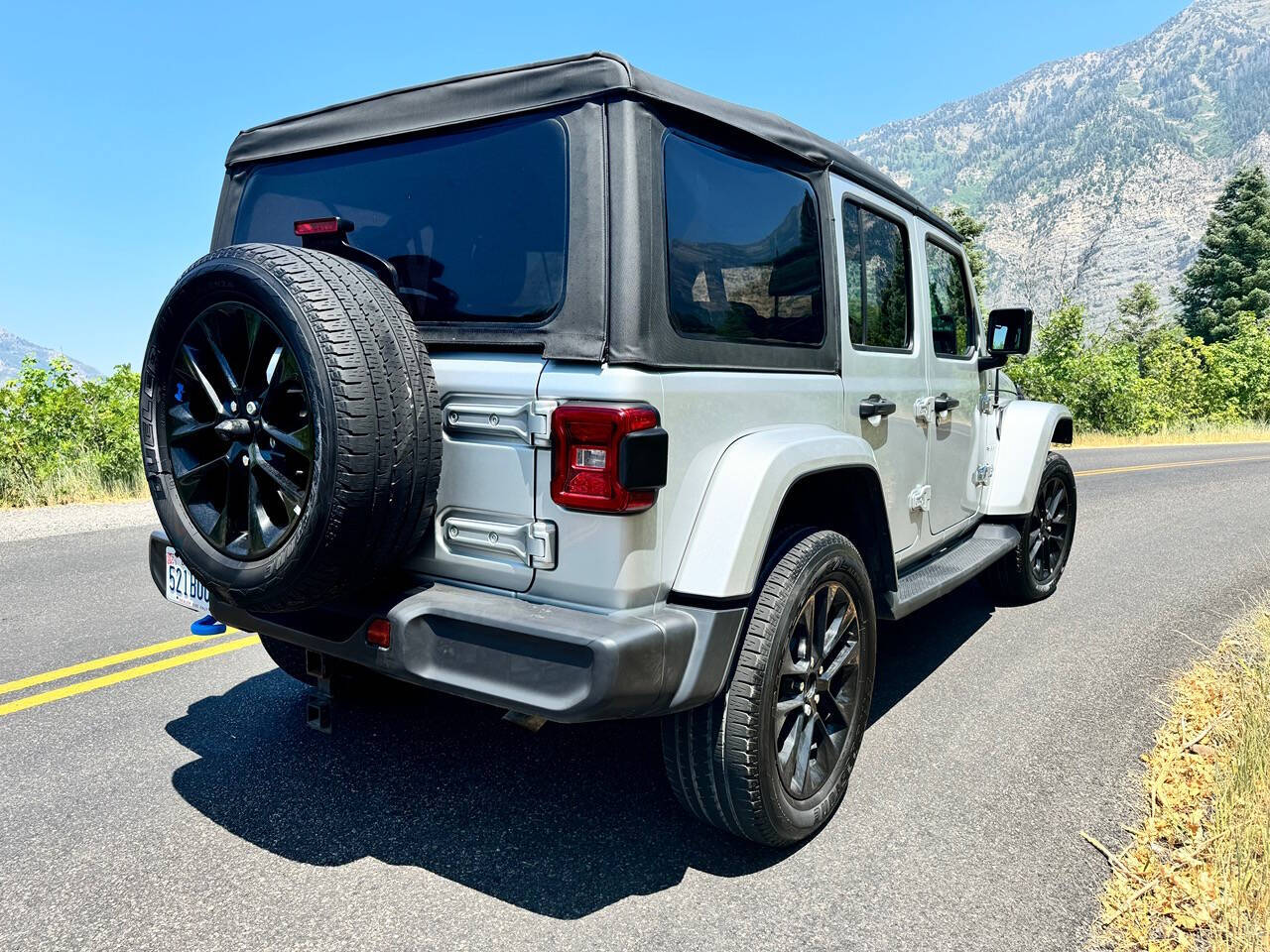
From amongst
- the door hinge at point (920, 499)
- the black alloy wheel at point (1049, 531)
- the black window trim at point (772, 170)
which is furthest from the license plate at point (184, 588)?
the black alloy wheel at point (1049, 531)

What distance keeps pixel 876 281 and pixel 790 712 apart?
1.80 meters

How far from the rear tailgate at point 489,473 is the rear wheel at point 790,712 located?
2.14 feet

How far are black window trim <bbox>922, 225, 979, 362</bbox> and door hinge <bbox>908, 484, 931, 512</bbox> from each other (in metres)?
0.66

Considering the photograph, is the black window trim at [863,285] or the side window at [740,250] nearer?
the side window at [740,250]

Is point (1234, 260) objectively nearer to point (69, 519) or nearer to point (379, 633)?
→ point (69, 519)

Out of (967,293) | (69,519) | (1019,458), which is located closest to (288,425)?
(967,293)

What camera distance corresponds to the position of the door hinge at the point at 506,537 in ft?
7.61

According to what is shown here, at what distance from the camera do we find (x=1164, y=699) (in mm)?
3916

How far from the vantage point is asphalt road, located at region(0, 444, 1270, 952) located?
2318 millimetres

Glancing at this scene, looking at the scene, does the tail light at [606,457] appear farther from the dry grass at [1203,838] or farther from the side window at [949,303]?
the side window at [949,303]

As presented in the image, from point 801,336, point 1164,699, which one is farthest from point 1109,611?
point 801,336

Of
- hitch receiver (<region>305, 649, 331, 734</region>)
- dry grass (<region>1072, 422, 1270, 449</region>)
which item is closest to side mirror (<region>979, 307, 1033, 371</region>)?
hitch receiver (<region>305, 649, 331, 734</region>)

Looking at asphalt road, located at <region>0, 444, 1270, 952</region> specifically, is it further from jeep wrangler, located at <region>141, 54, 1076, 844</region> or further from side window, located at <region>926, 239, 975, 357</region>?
side window, located at <region>926, 239, 975, 357</region>

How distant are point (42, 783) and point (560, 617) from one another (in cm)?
207
